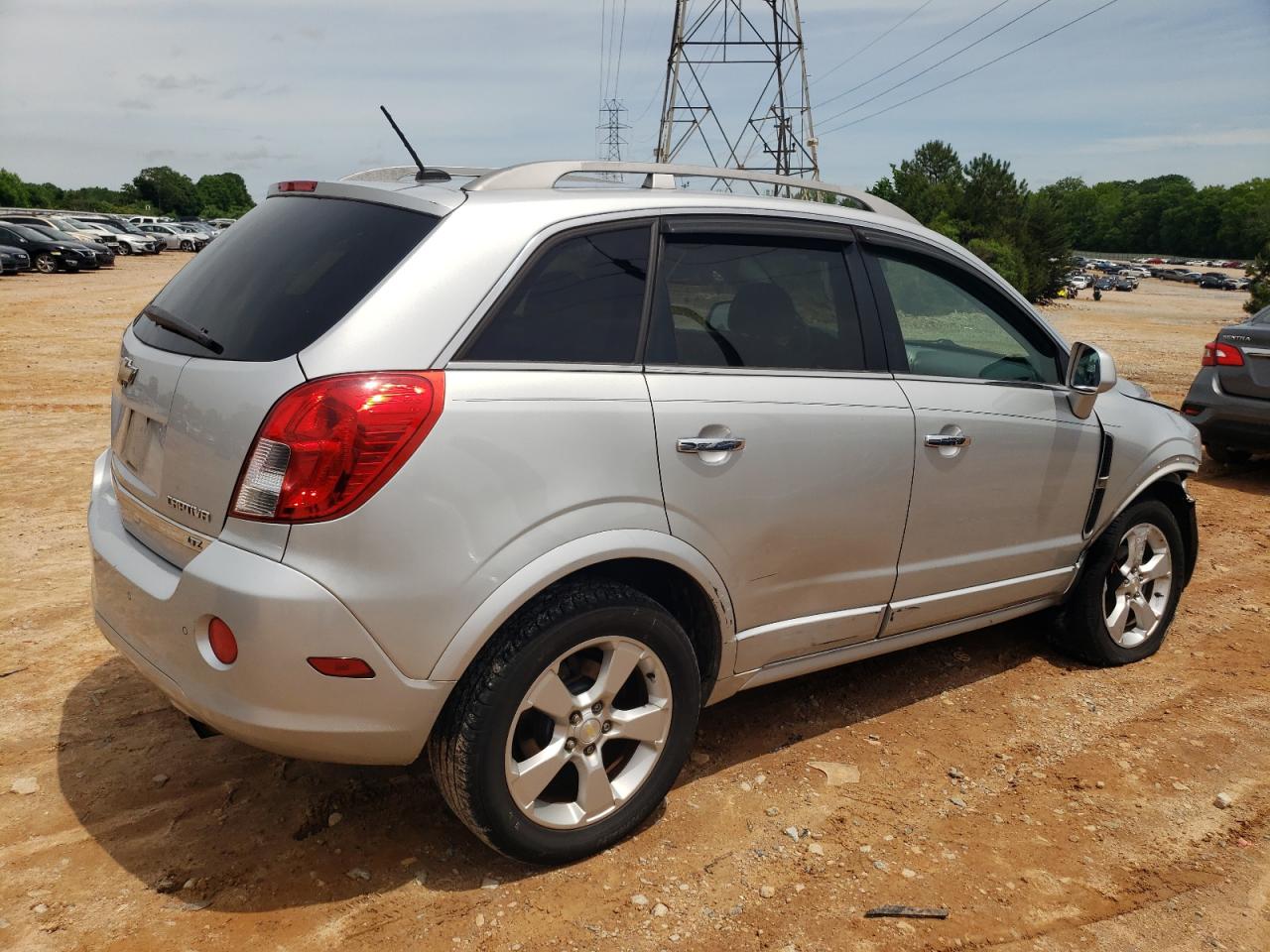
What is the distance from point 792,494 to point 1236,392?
7.03 meters

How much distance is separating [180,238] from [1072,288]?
4034 centimetres

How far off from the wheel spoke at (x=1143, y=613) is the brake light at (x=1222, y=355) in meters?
4.79

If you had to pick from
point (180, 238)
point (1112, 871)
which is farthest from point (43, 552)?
point (180, 238)

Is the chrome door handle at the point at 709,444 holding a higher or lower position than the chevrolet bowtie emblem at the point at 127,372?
lower

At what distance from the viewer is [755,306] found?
3.37 metres

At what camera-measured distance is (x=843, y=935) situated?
2.83 m

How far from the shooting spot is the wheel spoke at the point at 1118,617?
4652 mm

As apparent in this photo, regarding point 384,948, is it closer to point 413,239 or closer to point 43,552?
point 413,239

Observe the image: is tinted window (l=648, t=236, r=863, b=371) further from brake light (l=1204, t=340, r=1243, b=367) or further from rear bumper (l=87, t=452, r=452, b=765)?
brake light (l=1204, t=340, r=1243, b=367)

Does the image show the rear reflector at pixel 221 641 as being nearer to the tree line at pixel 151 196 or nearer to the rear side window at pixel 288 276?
the rear side window at pixel 288 276

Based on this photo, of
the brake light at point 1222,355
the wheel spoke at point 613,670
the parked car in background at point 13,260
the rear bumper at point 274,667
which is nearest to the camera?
the rear bumper at point 274,667

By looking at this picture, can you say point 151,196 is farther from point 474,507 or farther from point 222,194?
point 474,507

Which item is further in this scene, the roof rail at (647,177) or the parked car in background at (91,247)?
the parked car in background at (91,247)

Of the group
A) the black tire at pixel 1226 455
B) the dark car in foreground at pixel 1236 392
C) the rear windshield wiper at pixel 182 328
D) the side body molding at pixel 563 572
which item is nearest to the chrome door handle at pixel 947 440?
the side body molding at pixel 563 572
